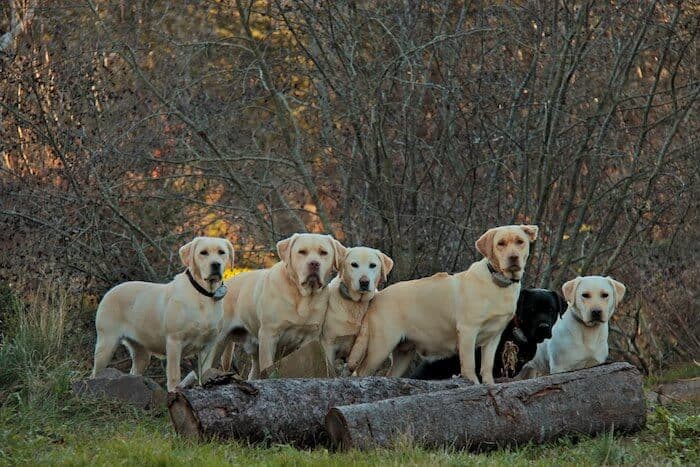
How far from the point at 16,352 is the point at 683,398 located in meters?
5.47

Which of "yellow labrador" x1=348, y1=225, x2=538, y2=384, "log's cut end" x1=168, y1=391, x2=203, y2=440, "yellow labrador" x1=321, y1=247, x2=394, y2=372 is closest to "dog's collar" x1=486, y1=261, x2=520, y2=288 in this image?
"yellow labrador" x1=348, y1=225, x2=538, y2=384

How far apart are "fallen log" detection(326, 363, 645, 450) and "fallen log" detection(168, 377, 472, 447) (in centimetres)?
40

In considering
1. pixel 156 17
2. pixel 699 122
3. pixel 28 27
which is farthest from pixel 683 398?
pixel 28 27

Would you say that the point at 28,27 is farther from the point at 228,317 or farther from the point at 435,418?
the point at 435,418

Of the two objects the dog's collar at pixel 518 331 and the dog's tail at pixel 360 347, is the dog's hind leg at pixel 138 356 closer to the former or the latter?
the dog's tail at pixel 360 347

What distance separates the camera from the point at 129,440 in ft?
22.8

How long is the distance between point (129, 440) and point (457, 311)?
10.8 feet

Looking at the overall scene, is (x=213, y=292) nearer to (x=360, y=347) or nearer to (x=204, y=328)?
(x=204, y=328)

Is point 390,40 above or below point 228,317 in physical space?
above

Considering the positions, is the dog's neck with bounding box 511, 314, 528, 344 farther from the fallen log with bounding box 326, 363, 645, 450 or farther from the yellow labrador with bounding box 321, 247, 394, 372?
the fallen log with bounding box 326, 363, 645, 450

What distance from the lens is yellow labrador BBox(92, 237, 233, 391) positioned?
921 centimetres

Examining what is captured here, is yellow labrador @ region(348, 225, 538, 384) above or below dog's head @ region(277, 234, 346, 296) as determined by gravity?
below

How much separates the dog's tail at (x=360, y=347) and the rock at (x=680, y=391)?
93.3 inches

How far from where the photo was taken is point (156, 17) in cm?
1437
